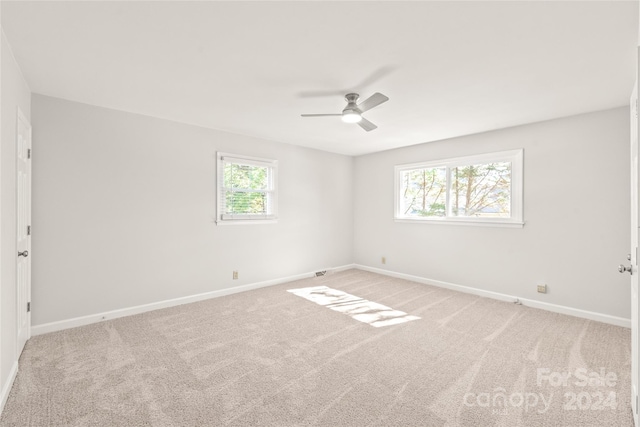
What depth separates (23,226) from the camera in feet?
8.75

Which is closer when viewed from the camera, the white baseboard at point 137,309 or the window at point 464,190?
the white baseboard at point 137,309

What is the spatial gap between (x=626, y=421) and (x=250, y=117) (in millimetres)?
4185

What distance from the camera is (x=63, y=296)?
10.3 ft

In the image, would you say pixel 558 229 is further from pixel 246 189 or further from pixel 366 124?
pixel 246 189

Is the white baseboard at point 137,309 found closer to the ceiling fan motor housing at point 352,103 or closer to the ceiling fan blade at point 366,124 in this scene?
the ceiling fan blade at point 366,124

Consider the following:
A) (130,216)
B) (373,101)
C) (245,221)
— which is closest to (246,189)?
(245,221)

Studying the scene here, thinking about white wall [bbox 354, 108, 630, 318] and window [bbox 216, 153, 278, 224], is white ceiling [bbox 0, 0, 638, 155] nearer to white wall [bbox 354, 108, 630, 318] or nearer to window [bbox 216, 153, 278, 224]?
white wall [bbox 354, 108, 630, 318]

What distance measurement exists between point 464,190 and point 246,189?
349 cm

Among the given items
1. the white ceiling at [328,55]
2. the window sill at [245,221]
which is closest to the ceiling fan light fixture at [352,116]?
the white ceiling at [328,55]

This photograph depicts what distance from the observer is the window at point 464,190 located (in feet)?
13.6

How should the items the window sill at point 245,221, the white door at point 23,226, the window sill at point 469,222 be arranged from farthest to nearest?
the window sill at point 245,221 → the window sill at point 469,222 → the white door at point 23,226

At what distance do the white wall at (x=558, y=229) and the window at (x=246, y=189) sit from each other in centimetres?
270

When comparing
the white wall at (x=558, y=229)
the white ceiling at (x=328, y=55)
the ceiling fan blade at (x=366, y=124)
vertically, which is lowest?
the white wall at (x=558, y=229)

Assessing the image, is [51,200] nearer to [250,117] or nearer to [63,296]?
[63,296]
